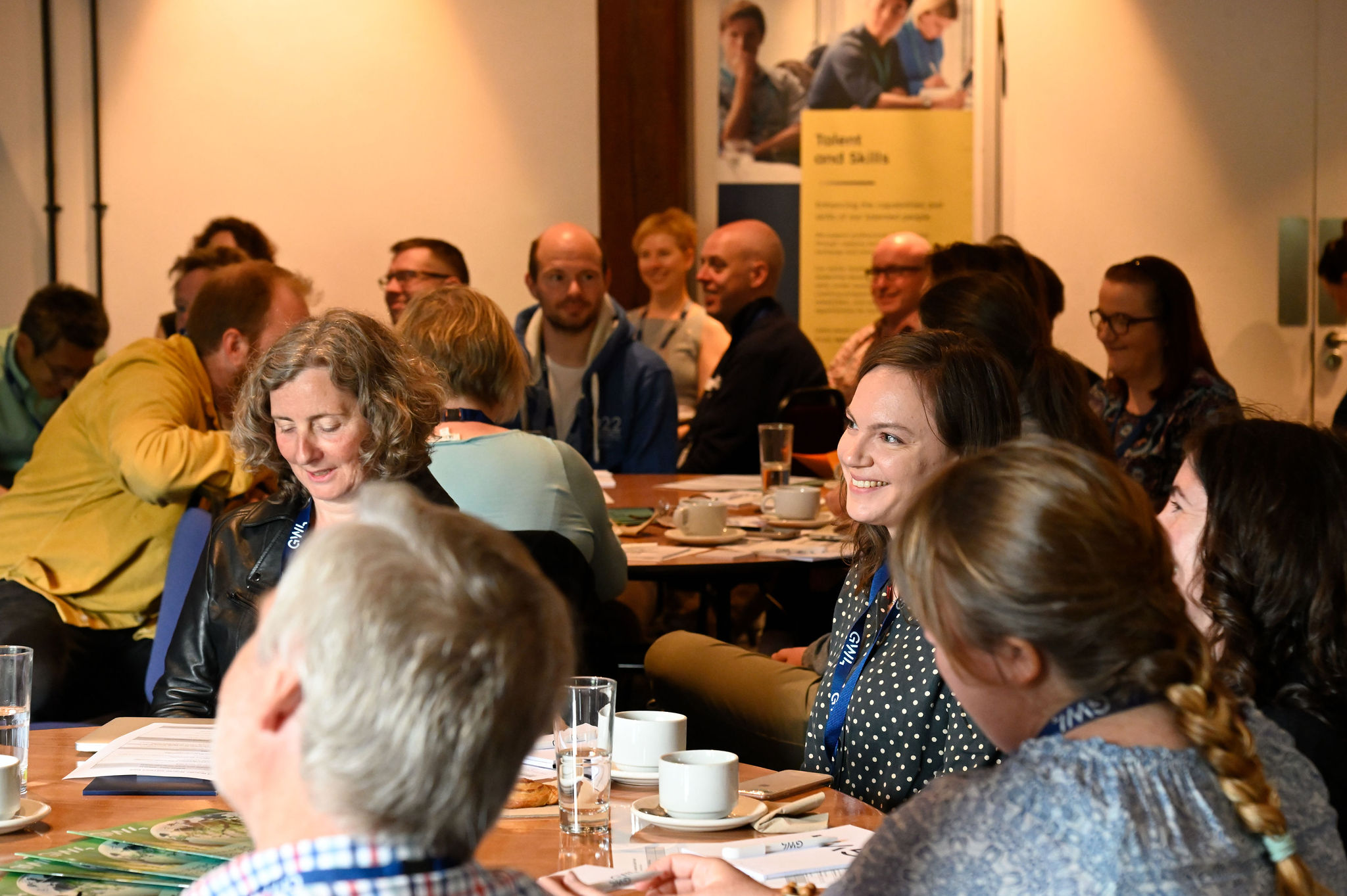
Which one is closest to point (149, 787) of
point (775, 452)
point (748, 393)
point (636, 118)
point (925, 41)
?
point (775, 452)

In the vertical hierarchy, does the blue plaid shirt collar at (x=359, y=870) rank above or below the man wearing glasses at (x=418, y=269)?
below

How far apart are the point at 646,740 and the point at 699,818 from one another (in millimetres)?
185

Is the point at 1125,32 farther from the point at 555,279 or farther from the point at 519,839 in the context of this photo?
the point at 519,839

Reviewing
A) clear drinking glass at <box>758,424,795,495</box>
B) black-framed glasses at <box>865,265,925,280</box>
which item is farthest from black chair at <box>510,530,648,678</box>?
black-framed glasses at <box>865,265,925,280</box>

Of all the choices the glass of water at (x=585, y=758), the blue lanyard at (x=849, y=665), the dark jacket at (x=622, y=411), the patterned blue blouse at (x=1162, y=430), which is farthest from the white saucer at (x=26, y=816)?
the dark jacket at (x=622, y=411)

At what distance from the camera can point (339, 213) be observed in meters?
6.86

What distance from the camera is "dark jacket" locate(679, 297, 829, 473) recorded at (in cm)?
550

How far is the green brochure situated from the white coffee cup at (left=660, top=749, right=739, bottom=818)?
496mm

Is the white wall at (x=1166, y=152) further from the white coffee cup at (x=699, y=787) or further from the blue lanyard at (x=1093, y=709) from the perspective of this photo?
the blue lanyard at (x=1093, y=709)

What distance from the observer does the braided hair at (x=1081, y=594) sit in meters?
1.12

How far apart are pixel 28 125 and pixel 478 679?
673 centimetres

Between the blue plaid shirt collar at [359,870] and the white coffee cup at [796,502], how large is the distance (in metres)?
2.87

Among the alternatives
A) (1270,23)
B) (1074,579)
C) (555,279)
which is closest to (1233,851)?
(1074,579)

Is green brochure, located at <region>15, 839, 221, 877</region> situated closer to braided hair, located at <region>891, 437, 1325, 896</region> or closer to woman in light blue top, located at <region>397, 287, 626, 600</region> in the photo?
braided hair, located at <region>891, 437, 1325, 896</region>
